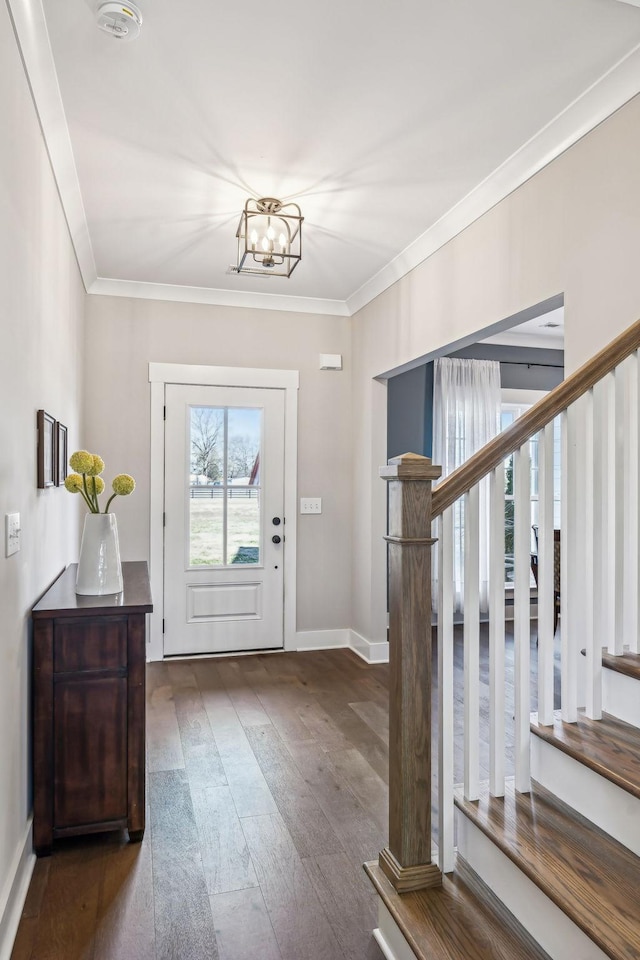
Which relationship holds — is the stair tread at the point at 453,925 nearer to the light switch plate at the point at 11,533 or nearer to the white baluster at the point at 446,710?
the white baluster at the point at 446,710

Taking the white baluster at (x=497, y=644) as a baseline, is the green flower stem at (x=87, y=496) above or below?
above

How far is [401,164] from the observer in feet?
9.24

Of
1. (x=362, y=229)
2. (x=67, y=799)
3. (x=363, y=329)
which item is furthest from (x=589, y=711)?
(x=363, y=329)

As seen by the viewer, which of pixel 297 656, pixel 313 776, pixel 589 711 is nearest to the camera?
pixel 589 711

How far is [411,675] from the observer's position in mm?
1771

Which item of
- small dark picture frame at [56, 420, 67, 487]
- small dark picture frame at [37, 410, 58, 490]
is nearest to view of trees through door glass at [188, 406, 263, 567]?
small dark picture frame at [56, 420, 67, 487]

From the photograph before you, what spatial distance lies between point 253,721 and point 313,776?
72 cm

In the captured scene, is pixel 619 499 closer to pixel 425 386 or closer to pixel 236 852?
pixel 236 852

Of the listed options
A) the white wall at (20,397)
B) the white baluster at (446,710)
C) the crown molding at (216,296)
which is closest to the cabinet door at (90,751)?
the white wall at (20,397)

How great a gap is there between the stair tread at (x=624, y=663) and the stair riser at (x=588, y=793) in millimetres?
300

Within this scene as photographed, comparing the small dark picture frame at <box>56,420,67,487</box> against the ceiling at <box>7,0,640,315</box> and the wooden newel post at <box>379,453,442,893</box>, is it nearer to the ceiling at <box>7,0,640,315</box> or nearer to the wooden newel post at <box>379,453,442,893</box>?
the ceiling at <box>7,0,640,315</box>

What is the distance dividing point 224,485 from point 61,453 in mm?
1674

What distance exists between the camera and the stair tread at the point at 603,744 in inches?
61.7

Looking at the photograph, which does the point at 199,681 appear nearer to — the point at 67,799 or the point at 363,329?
the point at 67,799
